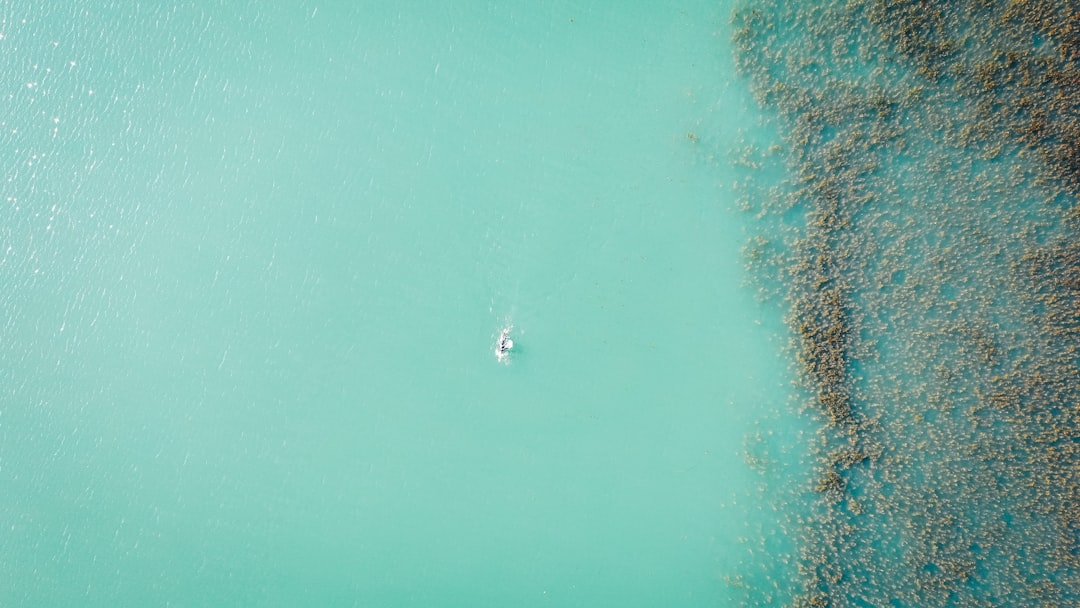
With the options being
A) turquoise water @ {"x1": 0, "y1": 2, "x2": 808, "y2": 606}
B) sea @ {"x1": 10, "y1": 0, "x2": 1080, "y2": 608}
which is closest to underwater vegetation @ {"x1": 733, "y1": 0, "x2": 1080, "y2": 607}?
sea @ {"x1": 10, "y1": 0, "x2": 1080, "y2": 608}

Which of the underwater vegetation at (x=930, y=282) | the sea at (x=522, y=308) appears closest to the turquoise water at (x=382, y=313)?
the sea at (x=522, y=308)

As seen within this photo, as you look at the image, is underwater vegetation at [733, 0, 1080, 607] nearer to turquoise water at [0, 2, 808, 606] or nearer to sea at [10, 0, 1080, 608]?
sea at [10, 0, 1080, 608]

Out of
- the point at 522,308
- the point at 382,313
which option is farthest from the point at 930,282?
the point at 382,313

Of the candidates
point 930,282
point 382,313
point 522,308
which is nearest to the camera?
point 930,282

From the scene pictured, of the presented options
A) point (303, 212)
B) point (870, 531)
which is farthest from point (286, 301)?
point (870, 531)

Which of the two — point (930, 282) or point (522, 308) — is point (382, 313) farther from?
point (930, 282)

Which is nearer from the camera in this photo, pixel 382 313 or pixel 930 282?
pixel 930 282

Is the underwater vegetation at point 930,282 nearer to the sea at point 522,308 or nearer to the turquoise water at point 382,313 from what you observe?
the sea at point 522,308
